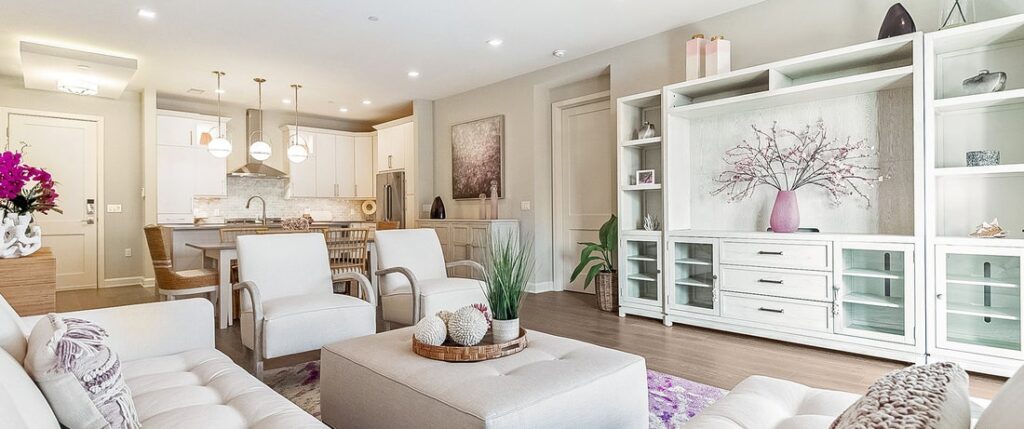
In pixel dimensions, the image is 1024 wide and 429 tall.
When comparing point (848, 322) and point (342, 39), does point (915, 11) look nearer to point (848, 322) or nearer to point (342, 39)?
point (848, 322)

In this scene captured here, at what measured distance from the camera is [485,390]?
158cm

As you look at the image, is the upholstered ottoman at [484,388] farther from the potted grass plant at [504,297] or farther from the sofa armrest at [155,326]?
the sofa armrest at [155,326]

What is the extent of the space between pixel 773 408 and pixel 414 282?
2328 mm

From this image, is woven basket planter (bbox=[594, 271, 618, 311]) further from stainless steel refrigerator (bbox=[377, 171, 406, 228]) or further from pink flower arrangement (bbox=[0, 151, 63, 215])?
pink flower arrangement (bbox=[0, 151, 63, 215])

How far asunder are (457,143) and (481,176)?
28.5 inches

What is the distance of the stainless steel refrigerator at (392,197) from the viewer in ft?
25.9

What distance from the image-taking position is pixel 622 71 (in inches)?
202

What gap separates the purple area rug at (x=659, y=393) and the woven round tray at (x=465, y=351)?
2.57 feet

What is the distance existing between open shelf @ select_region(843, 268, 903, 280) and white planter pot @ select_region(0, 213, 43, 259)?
185 inches

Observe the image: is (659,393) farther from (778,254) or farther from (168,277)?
(168,277)

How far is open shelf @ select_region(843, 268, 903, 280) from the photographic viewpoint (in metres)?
3.14

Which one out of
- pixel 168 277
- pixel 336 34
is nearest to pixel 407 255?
pixel 168 277

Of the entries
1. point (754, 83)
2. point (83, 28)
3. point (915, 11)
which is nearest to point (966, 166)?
point (915, 11)

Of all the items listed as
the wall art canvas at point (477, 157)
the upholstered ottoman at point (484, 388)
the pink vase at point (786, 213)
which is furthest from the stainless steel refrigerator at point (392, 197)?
the upholstered ottoman at point (484, 388)
